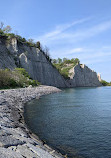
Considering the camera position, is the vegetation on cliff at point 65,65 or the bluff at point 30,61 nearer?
the bluff at point 30,61

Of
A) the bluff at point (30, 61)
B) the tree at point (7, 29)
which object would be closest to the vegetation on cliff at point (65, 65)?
the bluff at point (30, 61)

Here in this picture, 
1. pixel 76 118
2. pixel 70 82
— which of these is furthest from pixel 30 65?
pixel 76 118

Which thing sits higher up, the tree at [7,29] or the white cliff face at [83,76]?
the tree at [7,29]

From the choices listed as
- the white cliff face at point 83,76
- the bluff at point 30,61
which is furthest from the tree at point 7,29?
the white cliff face at point 83,76

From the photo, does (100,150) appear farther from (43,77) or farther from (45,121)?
(43,77)

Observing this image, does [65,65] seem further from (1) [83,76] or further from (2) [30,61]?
(2) [30,61]

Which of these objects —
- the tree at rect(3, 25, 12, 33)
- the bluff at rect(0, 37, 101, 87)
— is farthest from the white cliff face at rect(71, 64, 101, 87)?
the tree at rect(3, 25, 12, 33)

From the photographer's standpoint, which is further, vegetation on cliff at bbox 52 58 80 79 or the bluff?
vegetation on cliff at bbox 52 58 80 79

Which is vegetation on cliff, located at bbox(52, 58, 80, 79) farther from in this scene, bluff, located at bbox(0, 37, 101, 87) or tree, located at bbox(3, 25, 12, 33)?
tree, located at bbox(3, 25, 12, 33)

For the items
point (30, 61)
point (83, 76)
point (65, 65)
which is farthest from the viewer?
point (65, 65)

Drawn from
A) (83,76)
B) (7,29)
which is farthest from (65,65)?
(7,29)

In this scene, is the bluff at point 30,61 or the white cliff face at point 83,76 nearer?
the bluff at point 30,61

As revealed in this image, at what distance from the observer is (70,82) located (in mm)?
96062

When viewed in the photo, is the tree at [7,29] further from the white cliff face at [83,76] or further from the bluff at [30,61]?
the white cliff face at [83,76]
